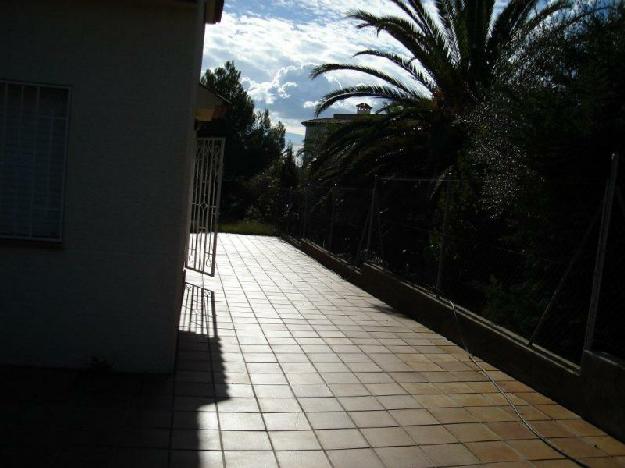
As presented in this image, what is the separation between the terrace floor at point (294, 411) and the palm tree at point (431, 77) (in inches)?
230

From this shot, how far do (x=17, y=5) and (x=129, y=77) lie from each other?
102 cm

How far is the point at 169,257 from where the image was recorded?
521 cm

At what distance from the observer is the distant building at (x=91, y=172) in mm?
Answer: 4996

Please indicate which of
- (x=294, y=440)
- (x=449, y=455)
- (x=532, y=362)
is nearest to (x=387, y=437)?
(x=449, y=455)

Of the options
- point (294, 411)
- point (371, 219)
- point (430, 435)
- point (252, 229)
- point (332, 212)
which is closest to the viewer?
point (430, 435)

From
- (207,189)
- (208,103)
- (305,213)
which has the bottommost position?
(305,213)

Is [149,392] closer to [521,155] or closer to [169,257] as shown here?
[169,257]

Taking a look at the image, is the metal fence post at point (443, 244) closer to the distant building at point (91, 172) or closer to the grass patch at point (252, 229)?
the distant building at point (91, 172)

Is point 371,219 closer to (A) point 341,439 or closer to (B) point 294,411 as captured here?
(B) point 294,411

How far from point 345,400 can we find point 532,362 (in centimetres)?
200

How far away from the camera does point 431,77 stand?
12.5 metres

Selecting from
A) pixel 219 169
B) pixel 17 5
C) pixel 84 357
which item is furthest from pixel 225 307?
pixel 17 5

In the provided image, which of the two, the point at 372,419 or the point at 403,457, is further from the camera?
the point at 372,419

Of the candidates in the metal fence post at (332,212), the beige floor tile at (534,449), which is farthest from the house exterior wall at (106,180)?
the metal fence post at (332,212)
